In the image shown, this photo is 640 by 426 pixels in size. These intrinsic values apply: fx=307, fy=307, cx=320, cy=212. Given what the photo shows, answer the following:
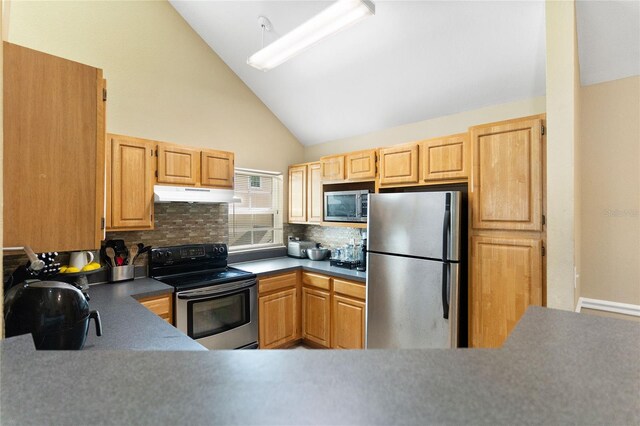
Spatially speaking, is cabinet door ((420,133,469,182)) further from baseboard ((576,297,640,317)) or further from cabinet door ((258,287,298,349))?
cabinet door ((258,287,298,349))

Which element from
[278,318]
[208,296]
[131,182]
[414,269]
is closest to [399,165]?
[414,269]

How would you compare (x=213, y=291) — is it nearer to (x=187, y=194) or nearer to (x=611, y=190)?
(x=187, y=194)

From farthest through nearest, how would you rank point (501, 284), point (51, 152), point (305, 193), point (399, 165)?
1. point (305, 193)
2. point (399, 165)
3. point (501, 284)
4. point (51, 152)

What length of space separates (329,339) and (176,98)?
2931 mm

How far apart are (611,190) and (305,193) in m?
2.84

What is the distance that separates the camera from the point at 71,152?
1.17 m

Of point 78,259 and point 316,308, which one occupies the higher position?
point 78,259

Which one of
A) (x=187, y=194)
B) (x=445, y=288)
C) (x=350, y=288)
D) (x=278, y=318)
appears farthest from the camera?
(x=278, y=318)

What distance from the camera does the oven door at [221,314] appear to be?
2.54 metres

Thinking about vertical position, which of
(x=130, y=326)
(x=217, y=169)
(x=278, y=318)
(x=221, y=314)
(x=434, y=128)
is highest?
(x=434, y=128)

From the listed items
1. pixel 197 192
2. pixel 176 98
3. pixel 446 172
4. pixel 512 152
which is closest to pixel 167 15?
pixel 176 98

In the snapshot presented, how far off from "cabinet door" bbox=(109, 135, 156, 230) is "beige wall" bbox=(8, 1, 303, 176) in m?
0.32

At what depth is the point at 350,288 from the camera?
3.02 meters

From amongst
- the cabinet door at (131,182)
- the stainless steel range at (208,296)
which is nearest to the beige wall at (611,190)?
the stainless steel range at (208,296)
